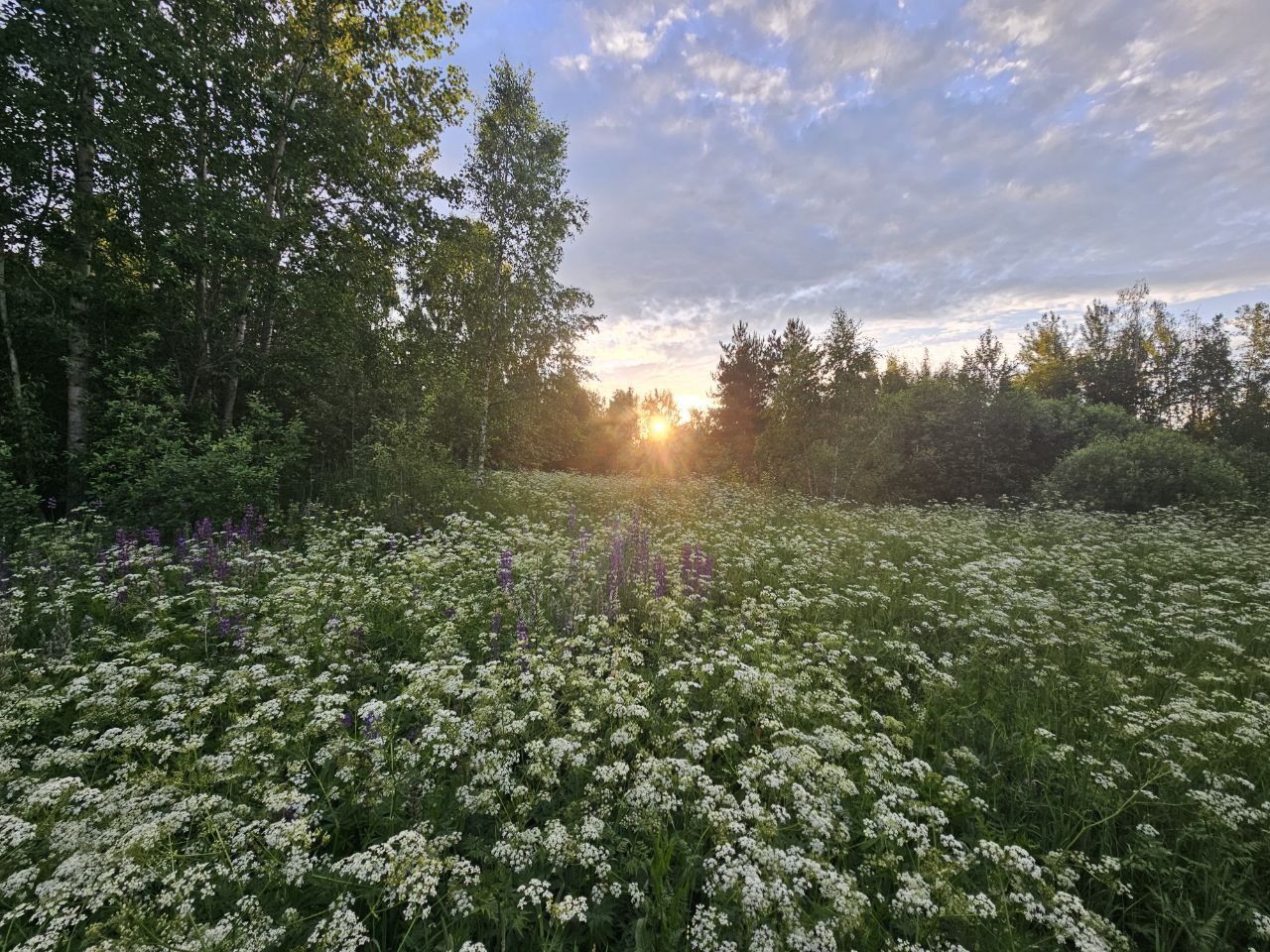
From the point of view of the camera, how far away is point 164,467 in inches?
288

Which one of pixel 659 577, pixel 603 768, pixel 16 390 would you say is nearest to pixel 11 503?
pixel 16 390

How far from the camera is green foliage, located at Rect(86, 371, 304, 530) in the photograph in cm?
730

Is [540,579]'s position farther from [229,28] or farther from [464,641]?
[229,28]

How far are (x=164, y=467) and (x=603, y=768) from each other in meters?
9.11

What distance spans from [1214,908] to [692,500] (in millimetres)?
9970

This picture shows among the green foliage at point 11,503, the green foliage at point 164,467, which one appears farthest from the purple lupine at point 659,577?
the green foliage at point 11,503

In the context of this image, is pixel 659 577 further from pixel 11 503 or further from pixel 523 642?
pixel 11 503

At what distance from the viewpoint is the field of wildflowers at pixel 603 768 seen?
1.97 m

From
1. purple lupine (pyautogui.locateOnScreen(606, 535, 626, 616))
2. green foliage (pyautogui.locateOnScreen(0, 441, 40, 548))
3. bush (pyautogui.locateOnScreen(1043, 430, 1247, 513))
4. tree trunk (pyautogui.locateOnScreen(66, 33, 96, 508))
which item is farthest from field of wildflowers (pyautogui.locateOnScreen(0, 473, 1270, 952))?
bush (pyautogui.locateOnScreen(1043, 430, 1247, 513))

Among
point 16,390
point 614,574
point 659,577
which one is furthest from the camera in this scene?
point 16,390

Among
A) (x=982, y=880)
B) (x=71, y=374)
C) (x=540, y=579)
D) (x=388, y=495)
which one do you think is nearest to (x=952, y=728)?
(x=982, y=880)

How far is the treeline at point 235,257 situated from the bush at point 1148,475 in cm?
1933

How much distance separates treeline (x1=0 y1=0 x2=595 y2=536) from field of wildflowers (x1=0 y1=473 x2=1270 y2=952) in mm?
4188

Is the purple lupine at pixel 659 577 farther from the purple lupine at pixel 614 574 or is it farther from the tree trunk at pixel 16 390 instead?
the tree trunk at pixel 16 390
